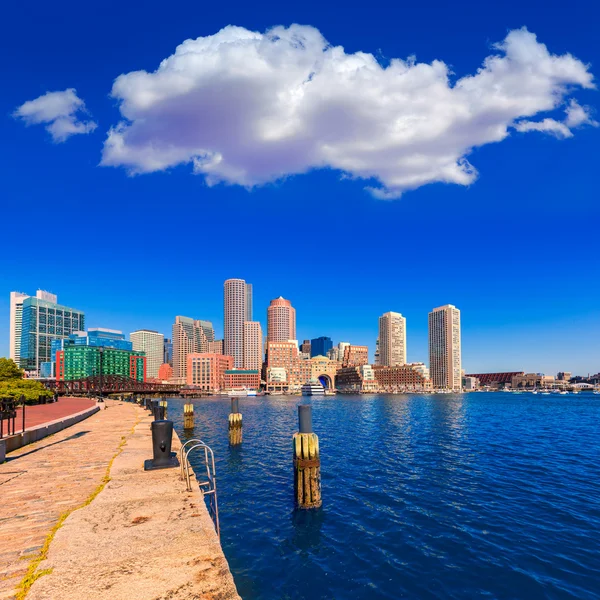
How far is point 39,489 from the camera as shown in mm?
13672

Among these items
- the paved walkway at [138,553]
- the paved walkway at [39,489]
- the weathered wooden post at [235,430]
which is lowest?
the weathered wooden post at [235,430]

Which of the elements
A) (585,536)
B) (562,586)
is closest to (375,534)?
(562,586)

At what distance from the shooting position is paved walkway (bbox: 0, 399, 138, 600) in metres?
8.39

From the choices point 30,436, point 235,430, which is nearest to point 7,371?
point 235,430

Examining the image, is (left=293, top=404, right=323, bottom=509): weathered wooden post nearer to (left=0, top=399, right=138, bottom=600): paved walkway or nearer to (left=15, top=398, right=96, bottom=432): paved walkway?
(left=0, top=399, right=138, bottom=600): paved walkway

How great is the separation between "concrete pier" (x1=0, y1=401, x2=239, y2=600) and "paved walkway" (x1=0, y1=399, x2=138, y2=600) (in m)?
0.03

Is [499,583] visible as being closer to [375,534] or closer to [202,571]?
[375,534]

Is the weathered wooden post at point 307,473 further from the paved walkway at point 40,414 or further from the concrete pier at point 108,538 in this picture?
the paved walkway at point 40,414

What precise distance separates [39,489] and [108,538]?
22.9ft

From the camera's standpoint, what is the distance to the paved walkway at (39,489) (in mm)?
8391

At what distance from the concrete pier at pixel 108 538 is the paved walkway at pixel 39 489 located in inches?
1.3

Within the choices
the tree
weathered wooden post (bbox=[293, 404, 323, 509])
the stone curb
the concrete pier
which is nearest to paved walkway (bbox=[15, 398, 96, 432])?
the stone curb

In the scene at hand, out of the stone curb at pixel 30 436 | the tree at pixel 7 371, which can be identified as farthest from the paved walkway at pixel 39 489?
the tree at pixel 7 371

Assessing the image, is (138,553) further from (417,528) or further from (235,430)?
(235,430)
